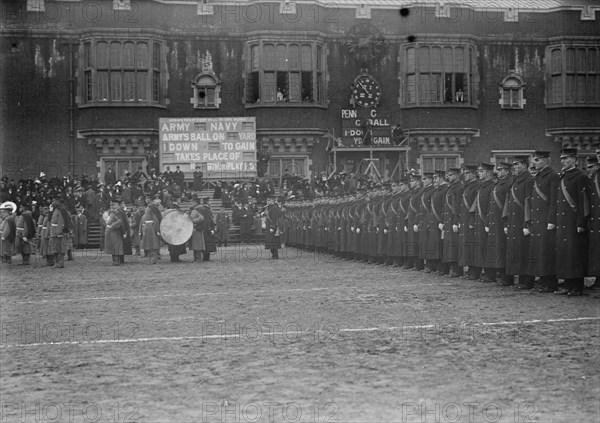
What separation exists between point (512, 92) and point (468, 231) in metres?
27.5

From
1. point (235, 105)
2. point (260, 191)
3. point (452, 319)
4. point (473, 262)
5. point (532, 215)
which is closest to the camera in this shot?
point (452, 319)

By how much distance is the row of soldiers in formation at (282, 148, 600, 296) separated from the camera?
481 inches

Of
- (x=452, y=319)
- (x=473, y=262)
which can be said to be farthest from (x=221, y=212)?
(x=452, y=319)

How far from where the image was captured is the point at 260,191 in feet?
118

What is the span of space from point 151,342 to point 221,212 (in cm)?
2498

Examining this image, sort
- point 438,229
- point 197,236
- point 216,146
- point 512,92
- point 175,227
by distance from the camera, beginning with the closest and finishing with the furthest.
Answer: point 438,229 < point 175,227 < point 197,236 < point 216,146 < point 512,92

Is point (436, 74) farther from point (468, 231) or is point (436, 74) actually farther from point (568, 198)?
point (568, 198)

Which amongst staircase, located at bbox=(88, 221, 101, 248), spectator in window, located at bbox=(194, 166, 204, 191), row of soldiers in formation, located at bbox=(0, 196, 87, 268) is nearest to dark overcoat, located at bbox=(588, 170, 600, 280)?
row of soldiers in formation, located at bbox=(0, 196, 87, 268)

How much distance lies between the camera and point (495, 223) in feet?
46.6

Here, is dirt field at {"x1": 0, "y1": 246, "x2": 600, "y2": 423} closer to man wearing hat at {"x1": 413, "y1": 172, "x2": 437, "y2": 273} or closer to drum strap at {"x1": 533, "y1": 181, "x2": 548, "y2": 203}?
drum strap at {"x1": 533, "y1": 181, "x2": 548, "y2": 203}

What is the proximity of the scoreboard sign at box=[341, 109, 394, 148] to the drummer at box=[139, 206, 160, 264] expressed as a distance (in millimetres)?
17798

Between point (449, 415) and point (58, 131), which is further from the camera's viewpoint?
point (58, 131)

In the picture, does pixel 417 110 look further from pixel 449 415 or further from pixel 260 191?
pixel 449 415

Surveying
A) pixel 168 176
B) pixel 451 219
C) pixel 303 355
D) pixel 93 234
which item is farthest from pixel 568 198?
pixel 168 176
